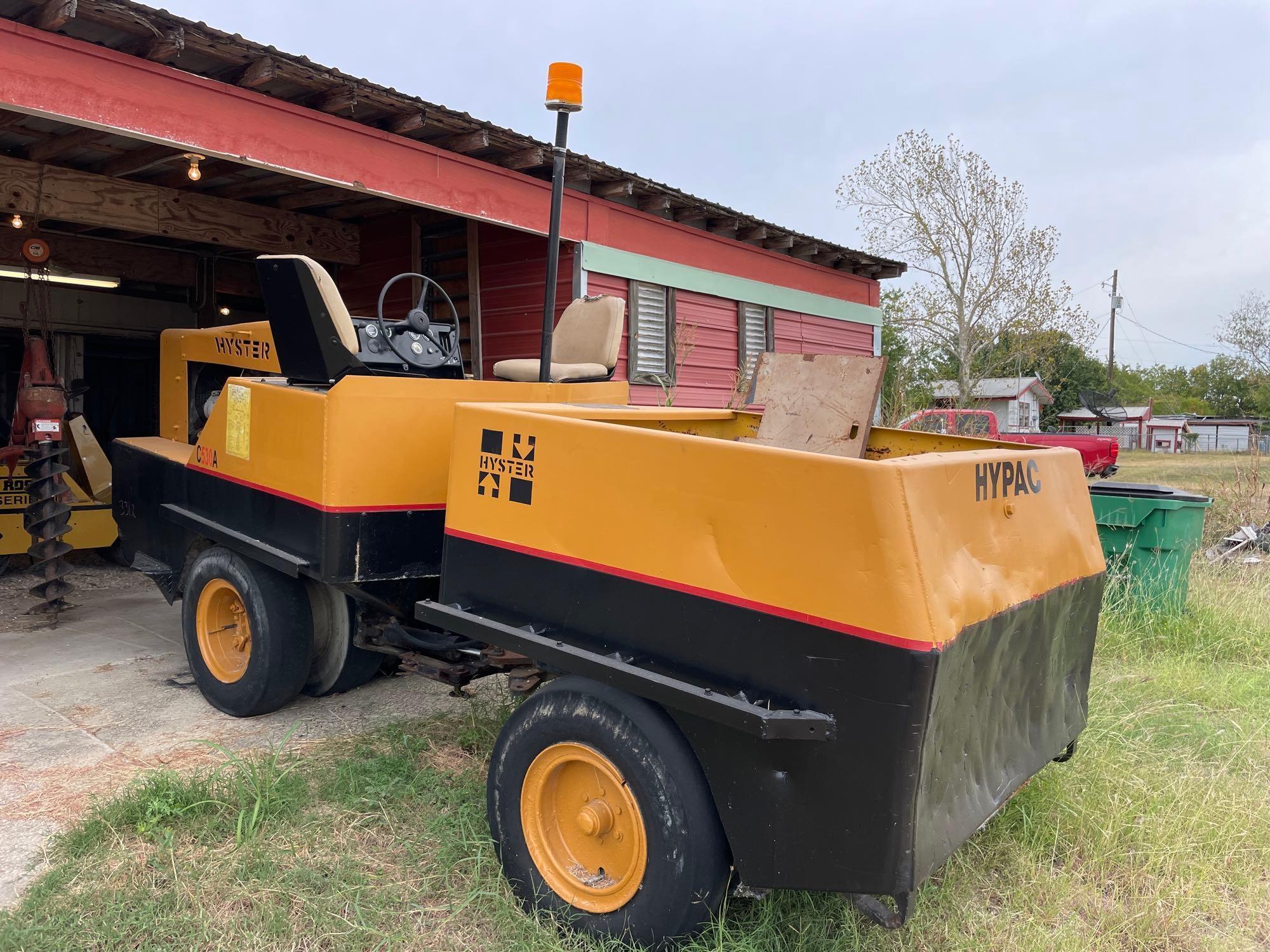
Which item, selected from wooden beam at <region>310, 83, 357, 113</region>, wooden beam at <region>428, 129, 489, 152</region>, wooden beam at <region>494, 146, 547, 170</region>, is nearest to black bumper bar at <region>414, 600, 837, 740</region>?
wooden beam at <region>310, 83, 357, 113</region>

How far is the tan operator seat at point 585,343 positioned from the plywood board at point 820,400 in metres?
1.36

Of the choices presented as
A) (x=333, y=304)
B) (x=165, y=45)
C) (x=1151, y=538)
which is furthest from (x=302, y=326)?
(x=1151, y=538)

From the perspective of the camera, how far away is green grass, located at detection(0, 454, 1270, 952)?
99.3 inches

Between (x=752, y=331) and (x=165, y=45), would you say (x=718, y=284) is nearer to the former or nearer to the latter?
(x=752, y=331)

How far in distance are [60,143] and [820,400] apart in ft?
22.0

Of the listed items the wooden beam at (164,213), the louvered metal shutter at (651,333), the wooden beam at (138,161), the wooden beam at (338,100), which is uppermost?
the wooden beam at (338,100)

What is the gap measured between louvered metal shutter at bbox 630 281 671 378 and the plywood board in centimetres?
621

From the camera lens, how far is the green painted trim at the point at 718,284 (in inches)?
348

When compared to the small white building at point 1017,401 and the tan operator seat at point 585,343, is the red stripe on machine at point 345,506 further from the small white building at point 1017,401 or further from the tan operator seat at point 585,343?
the small white building at point 1017,401

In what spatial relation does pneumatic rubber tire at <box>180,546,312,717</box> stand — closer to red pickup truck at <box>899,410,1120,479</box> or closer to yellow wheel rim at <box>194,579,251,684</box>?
yellow wheel rim at <box>194,579,251,684</box>

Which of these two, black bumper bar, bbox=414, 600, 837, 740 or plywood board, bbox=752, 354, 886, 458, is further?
plywood board, bbox=752, 354, 886, 458

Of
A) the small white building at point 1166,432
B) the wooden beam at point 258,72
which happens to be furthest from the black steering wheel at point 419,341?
the small white building at point 1166,432

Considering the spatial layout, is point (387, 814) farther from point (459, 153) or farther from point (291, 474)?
point (459, 153)

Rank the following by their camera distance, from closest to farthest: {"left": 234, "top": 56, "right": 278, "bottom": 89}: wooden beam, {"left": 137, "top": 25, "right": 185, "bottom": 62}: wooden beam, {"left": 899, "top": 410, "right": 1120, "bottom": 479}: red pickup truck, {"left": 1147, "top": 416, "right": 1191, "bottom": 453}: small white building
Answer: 1. {"left": 137, "top": 25, "right": 185, "bottom": 62}: wooden beam
2. {"left": 234, "top": 56, "right": 278, "bottom": 89}: wooden beam
3. {"left": 899, "top": 410, "right": 1120, "bottom": 479}: red pickup truck
4. {"left": 1147, "top": 416, "right": 1191, "bottom": 453}: small white building
